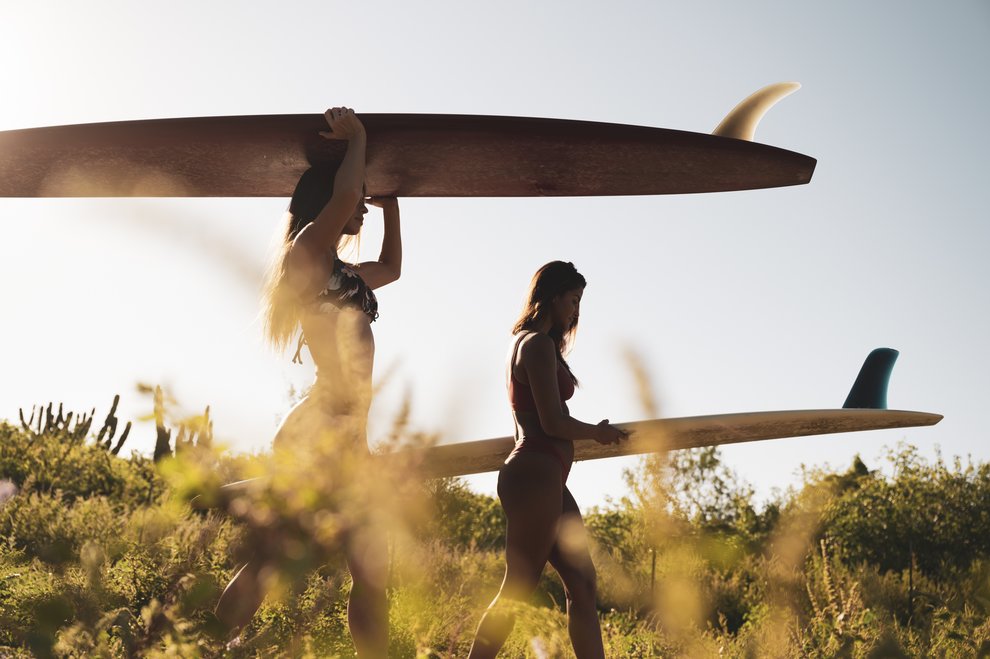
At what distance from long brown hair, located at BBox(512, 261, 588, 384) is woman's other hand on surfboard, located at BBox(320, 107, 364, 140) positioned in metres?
1.03

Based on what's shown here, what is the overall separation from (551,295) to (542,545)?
1.01 meters

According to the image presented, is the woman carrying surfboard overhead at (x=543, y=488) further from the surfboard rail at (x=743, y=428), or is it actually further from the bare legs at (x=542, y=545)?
the surfboard rail at (x=743, y=428)

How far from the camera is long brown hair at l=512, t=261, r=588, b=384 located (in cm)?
337

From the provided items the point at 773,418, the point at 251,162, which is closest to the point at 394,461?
the point at 251,162

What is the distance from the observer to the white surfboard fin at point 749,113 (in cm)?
354

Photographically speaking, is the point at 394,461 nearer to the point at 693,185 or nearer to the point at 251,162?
the point at 251,162

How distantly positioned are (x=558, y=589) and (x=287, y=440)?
430 inches

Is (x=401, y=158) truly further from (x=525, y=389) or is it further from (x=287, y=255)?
(x=525, y=389)

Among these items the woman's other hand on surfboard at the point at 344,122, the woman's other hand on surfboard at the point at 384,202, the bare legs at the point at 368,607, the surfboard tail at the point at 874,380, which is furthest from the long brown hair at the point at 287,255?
the surfboard tail at the point at 874,380

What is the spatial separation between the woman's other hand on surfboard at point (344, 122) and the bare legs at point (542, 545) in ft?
4.55

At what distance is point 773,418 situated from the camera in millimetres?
4043

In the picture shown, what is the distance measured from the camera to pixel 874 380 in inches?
178


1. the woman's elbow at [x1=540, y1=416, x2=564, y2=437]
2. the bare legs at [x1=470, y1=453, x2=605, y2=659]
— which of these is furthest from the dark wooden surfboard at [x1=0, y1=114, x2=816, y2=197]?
the bare legs at [x1=470, y1=453, x2=605, y2=659]

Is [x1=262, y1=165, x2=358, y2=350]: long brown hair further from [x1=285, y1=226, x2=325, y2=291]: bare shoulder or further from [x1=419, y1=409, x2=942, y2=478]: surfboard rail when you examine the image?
[x1=419, y1=409, x2=942, y2=478]: surfboard rail
